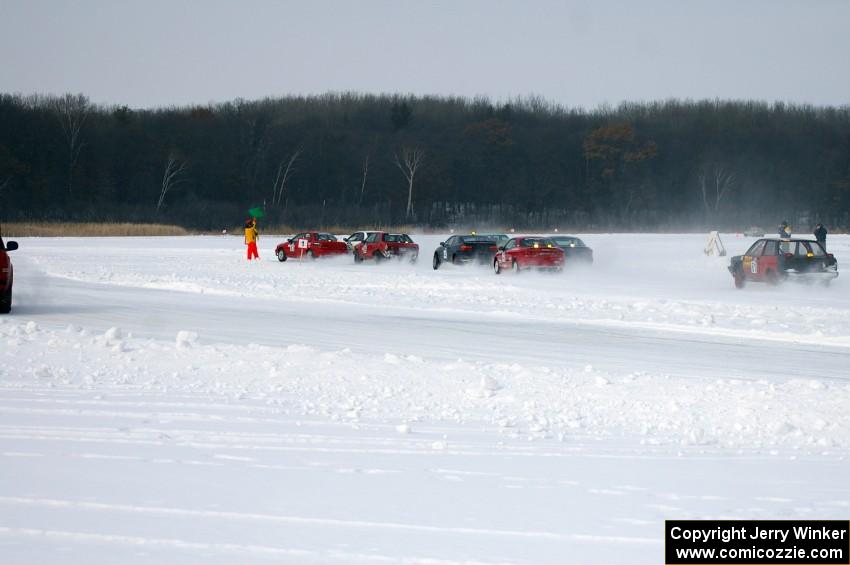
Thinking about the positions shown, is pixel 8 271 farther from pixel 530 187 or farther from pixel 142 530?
pixel 530 187

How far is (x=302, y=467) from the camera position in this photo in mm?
7410

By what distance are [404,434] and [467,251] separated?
2913 cm

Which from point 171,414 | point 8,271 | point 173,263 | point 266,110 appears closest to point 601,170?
point 266,110

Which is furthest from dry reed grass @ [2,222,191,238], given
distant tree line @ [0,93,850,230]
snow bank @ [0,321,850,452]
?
snow bank @ [0,321,850,452]

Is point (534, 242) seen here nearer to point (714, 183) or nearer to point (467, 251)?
point (467, 251)

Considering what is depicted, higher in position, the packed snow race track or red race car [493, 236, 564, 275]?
red race car [493, 236, 564, 275]

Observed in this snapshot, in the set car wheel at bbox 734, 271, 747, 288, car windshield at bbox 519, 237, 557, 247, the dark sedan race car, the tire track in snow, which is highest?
car windshield at bbox 519, 237, 557, 247

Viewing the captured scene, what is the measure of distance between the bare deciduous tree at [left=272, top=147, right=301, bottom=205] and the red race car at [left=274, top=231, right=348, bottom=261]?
194 ft

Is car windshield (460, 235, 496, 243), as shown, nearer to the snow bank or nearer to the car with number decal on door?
the car with number decal on door

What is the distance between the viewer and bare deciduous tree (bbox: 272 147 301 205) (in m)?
105

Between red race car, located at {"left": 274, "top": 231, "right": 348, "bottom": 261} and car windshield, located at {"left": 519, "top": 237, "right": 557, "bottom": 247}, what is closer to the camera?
car windshield, located at {"left": 519, "top": 237, "right": 557, "bottom": 247}

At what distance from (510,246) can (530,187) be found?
83.5 metres

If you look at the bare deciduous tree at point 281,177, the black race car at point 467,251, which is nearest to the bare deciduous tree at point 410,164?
the bare deciduous tree at point 281,177

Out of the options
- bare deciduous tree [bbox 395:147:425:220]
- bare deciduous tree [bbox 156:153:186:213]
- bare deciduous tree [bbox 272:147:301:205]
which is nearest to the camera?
bare deciduous tree [bbox 156:153:186:213]
